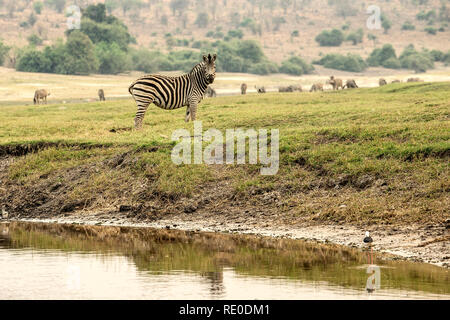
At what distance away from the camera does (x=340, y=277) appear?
11578 mm

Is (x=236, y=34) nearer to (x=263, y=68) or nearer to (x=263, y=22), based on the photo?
(x=263, y=22)

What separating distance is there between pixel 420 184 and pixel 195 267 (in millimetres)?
5145

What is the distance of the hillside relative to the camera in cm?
12056

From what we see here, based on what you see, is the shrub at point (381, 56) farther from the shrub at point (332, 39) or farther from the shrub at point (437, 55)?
the shrub at point (332, 39)

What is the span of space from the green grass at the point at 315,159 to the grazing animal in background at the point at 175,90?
614 mm

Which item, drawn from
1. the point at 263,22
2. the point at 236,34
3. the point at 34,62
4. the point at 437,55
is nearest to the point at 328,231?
the point at 34,62

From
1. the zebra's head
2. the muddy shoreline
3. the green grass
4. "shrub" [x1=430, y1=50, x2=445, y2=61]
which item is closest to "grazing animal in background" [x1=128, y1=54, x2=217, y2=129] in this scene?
the zebra's head

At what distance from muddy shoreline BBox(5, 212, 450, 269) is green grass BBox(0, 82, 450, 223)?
42 cm

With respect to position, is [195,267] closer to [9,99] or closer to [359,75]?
[9,99]

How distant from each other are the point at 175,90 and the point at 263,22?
116 meters

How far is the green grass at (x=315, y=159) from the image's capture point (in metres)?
15.4

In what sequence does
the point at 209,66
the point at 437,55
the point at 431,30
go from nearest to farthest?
the point at 209,66, the point at 437,55, the point at 431,30

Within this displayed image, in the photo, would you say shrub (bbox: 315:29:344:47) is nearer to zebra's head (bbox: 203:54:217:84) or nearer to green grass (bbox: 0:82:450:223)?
green grass (bbox: 0:82:450:223)

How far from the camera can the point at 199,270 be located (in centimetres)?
1236
